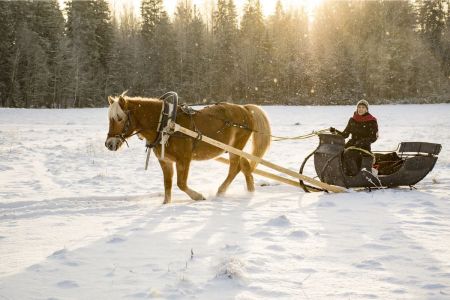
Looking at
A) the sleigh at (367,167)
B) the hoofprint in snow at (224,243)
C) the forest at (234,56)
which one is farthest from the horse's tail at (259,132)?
the forest at (234,56)

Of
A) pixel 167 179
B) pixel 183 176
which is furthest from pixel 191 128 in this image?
pixel 167 179

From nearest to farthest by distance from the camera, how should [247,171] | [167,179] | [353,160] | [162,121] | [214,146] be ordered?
[162,121]
[167,179]
[353,160]
[214,146]
[247,171]

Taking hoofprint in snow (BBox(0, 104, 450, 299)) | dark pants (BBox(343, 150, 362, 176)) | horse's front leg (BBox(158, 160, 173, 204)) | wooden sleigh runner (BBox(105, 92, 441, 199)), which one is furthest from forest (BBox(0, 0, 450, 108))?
horse's front leg (BBox(158, 160, 173, 204))

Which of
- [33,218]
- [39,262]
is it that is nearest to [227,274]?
[39,262]

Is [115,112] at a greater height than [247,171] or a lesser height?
greater

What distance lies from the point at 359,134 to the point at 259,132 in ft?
6.44

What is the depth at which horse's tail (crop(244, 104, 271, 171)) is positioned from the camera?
324 inches

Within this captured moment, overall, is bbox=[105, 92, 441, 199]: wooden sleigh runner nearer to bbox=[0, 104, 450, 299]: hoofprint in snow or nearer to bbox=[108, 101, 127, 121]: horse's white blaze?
bbox=[108, 101, 127, 121]: horse's white blaze

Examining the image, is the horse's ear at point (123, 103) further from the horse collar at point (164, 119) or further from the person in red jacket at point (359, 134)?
the person in red jacket at point (359, 134)

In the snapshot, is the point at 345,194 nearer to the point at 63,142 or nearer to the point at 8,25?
the point at 63,142

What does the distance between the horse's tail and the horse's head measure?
280cm

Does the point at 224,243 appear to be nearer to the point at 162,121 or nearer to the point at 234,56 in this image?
the point at 162,121

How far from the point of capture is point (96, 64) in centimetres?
4984

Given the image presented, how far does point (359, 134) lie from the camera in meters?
7.50
